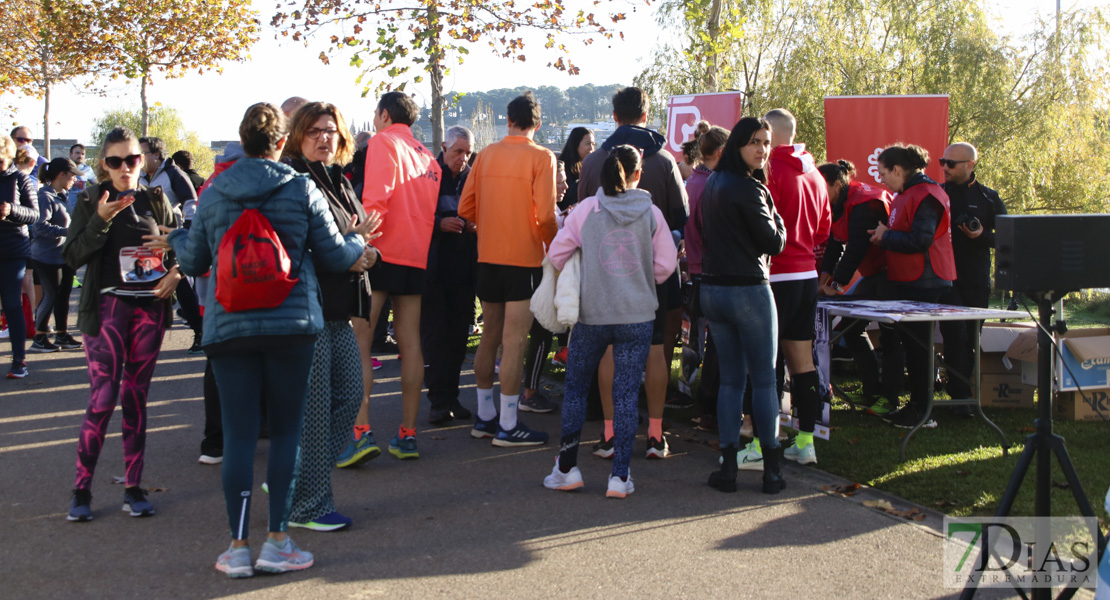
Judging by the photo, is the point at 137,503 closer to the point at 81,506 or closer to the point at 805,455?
the point at 81,506

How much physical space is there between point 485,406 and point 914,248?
3315 mm

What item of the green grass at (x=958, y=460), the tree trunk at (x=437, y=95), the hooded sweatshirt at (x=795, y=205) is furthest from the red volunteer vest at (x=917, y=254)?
the tree trunk at (x=437, y=95)

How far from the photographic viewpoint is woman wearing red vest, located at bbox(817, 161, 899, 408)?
287 inches

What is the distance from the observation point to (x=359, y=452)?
566 centimetres

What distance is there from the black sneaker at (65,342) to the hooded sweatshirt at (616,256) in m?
7.95

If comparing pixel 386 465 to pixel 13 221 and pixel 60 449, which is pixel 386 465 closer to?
pixel 60 449

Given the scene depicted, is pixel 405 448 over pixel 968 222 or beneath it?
beneath

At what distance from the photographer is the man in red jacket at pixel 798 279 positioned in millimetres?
5676

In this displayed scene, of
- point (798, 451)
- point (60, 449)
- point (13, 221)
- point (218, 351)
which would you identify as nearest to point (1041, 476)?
point (798, 451)

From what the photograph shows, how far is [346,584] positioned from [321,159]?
2.09m

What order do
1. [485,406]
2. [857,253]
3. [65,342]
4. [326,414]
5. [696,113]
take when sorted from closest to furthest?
[326,414] → [485,406] → [857,253] → [696,113] → [65,342]

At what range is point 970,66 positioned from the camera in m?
25.0

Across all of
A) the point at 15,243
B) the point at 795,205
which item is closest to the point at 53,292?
the point at 15,243

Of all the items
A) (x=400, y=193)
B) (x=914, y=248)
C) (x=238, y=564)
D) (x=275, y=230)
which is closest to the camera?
(x=275, y=230)
